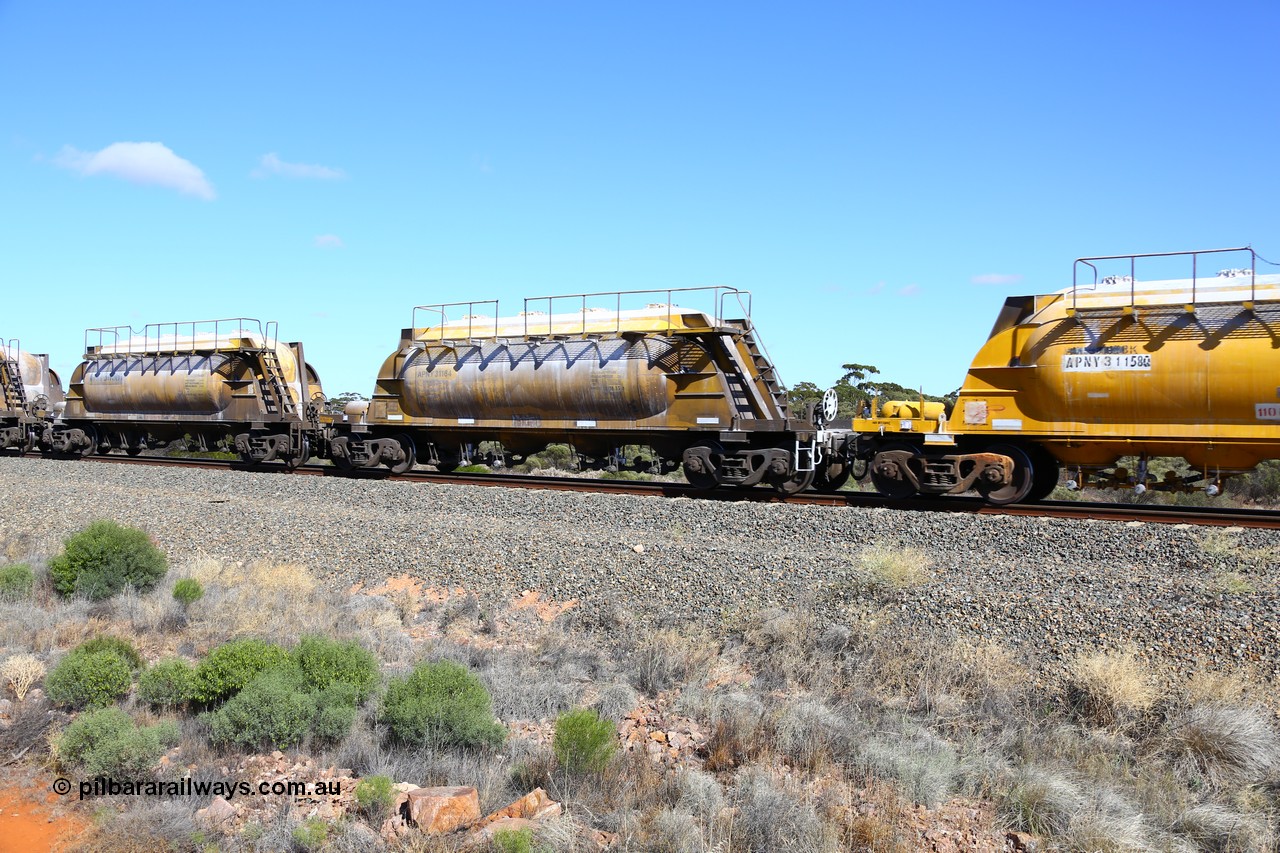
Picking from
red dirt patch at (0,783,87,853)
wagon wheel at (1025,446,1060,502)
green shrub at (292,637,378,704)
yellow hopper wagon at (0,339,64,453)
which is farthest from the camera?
yellow hopper wagon at (0,339,64,453)

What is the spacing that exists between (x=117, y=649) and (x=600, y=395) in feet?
36.5

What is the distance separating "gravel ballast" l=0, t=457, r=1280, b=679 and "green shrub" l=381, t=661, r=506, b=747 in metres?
2.85

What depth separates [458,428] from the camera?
21.0 metres

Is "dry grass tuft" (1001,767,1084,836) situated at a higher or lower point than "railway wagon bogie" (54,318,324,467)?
lower

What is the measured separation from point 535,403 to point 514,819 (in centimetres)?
1408

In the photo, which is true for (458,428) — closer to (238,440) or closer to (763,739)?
(238,440)

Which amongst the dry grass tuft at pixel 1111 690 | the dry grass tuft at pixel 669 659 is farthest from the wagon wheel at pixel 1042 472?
the dry grass tuft at pixel 669 659

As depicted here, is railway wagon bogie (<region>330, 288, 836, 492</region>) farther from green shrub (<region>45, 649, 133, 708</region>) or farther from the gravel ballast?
green shrub (<region>45, 649, 133, 708</region>)

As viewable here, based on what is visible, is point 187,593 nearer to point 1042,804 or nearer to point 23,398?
point 1042,804

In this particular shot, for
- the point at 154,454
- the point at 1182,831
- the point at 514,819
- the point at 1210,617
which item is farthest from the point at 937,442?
the point at 154,454

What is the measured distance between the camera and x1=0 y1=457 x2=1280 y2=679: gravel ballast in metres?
8.27

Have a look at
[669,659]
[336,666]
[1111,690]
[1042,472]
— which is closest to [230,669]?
[336,666]

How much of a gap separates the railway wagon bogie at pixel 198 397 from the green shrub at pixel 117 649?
1641 cm

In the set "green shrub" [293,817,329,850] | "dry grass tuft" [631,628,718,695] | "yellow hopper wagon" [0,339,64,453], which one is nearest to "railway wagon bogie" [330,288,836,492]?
"dry grass tuft" [631,628,718,695]
